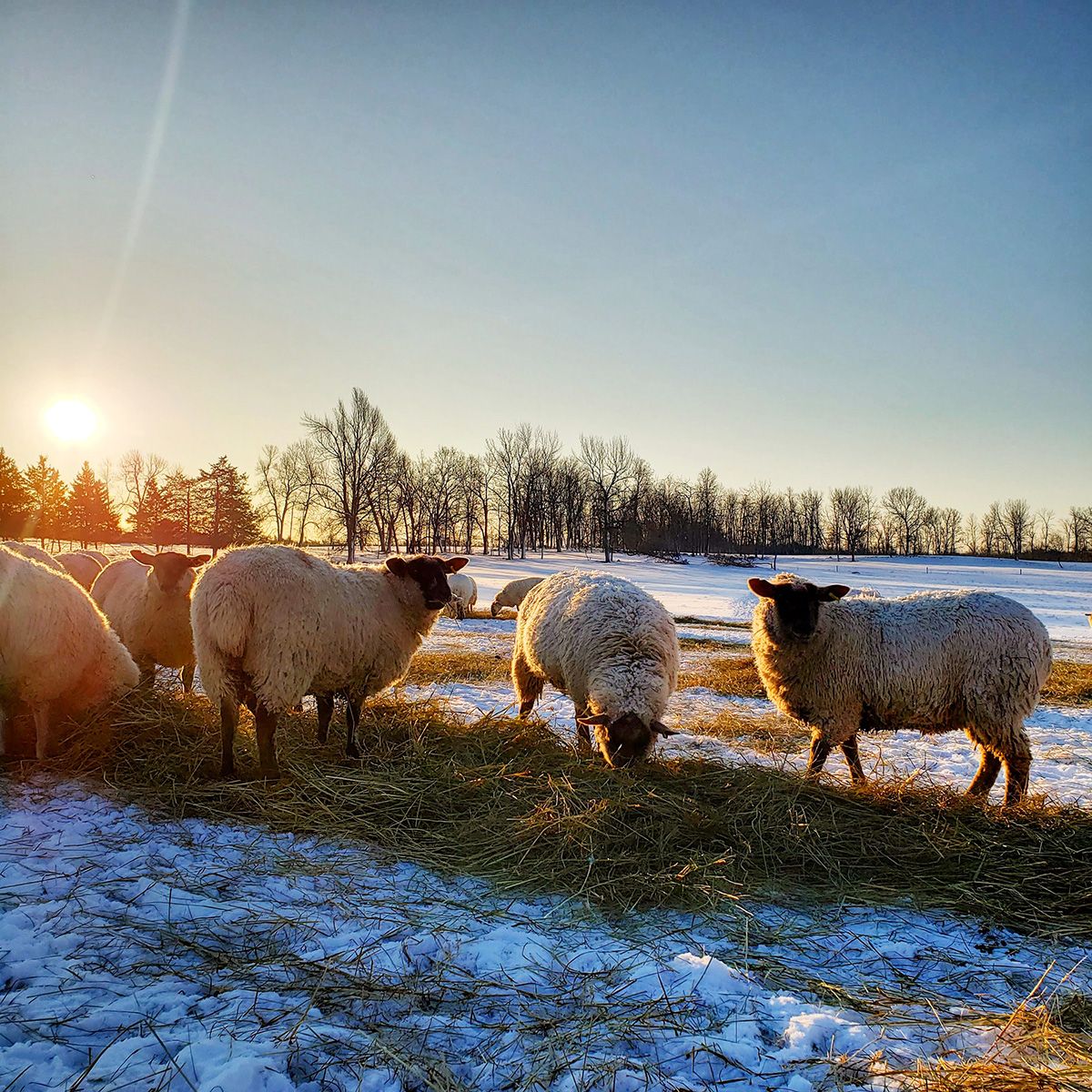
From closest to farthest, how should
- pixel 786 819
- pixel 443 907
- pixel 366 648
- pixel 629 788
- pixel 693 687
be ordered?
pixel 443 907, pixel 786 819, pixel 629 788, pixel 366 648, pixel 693 687

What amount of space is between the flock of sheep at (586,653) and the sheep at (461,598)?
615 inches

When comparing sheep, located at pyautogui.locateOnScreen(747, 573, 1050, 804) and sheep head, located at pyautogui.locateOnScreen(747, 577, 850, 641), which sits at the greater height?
sheep head, located at pyautogui.locateOnScreen(747, 577, 850, 641)

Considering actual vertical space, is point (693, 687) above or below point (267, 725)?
below

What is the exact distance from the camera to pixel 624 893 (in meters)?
3.76

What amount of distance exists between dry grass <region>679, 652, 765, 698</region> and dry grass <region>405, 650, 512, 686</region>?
11.7ft

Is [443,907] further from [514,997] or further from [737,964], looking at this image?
[737,964]

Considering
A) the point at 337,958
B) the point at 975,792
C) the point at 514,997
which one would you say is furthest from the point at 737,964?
the point at 975,792

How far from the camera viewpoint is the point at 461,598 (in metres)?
24.7

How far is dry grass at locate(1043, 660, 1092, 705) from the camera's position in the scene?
10.5m

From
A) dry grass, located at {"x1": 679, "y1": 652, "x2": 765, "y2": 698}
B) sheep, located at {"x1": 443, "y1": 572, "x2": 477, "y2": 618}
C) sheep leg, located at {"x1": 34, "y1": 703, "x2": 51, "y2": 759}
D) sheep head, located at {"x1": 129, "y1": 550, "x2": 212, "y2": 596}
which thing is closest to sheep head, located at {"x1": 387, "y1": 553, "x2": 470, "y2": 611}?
sheep head, located at {"x1": 129, "y1": 550, "x2": 212, "y2": 596}

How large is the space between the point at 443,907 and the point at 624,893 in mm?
1098

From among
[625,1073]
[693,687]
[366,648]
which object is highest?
[366,648]

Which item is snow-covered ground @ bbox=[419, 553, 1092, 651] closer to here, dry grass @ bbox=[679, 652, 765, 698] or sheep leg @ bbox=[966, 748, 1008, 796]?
dry grass @ bbox=[679, 652, 765, 698]

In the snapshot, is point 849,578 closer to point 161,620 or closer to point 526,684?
point 526,684
